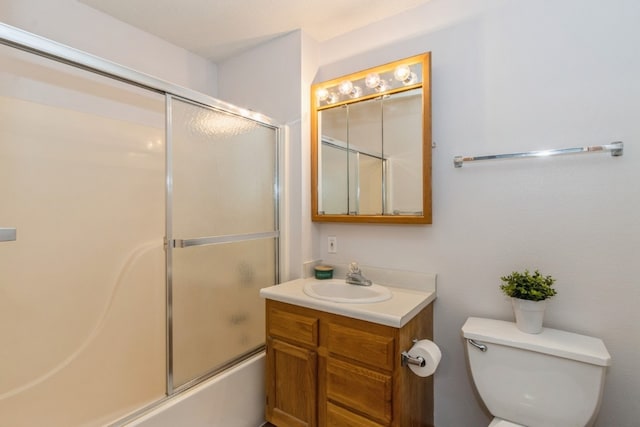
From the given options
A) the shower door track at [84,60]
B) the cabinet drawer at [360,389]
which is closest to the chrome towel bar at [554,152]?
the cabinet drawer at [360,389]

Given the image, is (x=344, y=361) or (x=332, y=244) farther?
(x=332, y=244)

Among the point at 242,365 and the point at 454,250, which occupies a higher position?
the point at 454,250

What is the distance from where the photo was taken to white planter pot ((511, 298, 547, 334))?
128 cm

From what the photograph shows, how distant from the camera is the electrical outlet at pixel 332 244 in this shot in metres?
2.08

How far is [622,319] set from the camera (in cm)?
127

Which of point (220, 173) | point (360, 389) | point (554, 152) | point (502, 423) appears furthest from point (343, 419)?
point (554, 152)

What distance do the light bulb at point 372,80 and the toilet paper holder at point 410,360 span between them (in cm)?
145

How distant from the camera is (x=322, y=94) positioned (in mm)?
2033

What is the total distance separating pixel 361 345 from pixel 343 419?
0.37 meters

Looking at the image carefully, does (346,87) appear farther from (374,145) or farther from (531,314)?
(531,314)

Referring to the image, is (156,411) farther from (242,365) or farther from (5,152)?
(5,152)

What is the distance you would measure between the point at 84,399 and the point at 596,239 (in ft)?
9.20

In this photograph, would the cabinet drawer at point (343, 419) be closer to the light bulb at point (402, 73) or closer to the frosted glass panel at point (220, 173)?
the frosted glass panel at point (220, 173)

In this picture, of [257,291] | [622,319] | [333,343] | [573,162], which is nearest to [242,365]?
[257,291]
